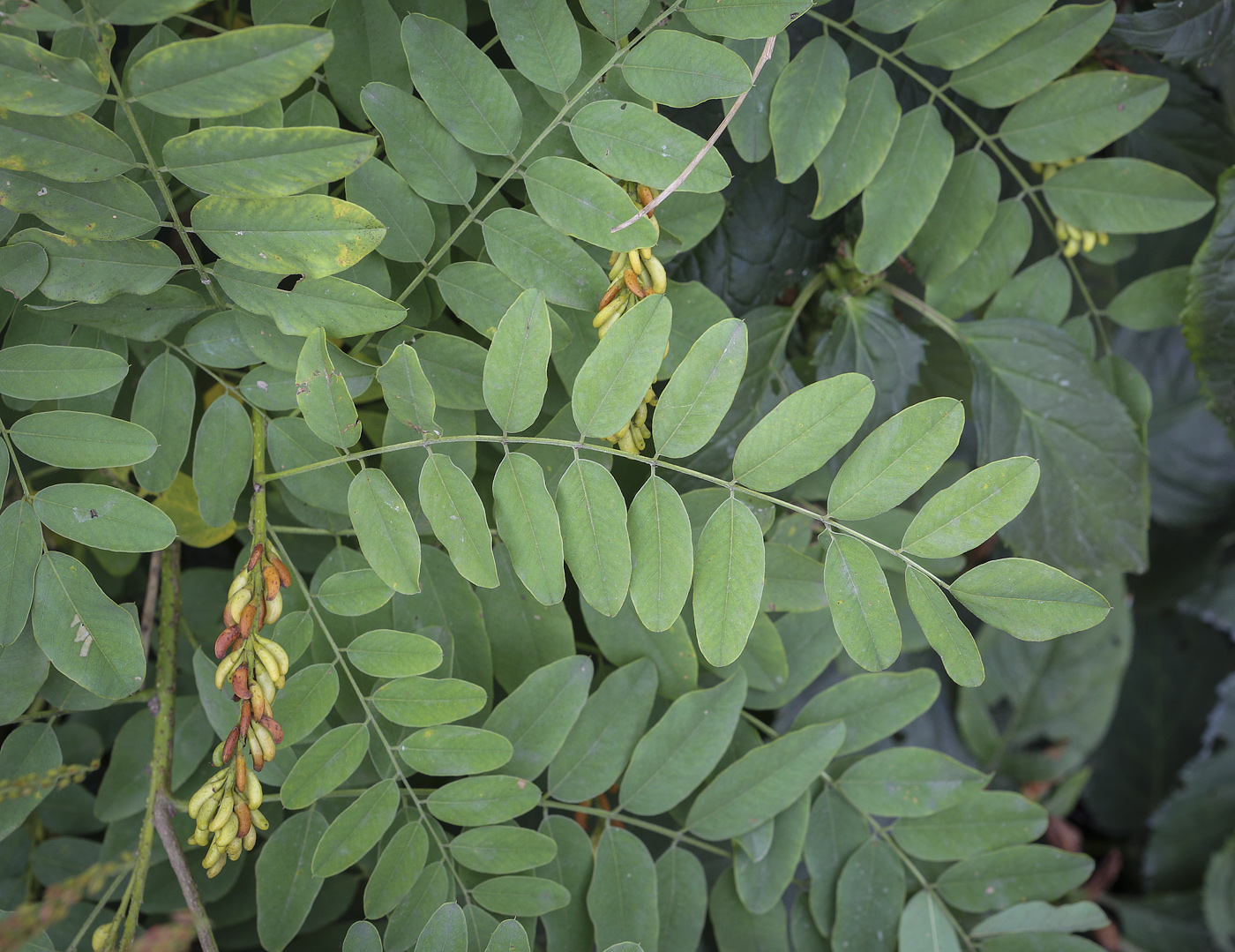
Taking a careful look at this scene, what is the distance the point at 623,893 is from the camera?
0.73 m

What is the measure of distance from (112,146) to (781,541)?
2.10ft

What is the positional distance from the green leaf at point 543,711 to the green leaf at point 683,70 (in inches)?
18.3

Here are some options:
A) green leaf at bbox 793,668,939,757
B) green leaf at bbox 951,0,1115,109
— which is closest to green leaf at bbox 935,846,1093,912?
green leaf at bbox 793,668,939,757

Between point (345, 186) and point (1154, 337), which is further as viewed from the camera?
point (1154, 337)

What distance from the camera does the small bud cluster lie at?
0.58m

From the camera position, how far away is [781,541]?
2.61 ft

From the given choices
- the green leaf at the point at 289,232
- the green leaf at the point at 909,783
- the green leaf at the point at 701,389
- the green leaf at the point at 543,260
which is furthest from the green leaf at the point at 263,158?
the green leaf at the point at 909,783

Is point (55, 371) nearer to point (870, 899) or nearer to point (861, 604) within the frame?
point (861, 604)

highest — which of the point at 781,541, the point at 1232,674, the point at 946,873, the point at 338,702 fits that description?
the point at 781,541

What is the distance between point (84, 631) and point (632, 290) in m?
0.47

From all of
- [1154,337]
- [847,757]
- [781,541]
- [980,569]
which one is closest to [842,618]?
[980,569]

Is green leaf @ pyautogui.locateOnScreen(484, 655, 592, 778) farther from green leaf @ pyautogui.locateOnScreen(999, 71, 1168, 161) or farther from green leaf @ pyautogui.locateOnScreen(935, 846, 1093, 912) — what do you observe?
green leaf @ pyautogui.locateOnScreen(999, 71, 1168, 161)

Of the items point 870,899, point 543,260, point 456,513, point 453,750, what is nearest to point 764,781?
point 870,899

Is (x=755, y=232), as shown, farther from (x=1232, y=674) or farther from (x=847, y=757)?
(x=1232, y=674)
